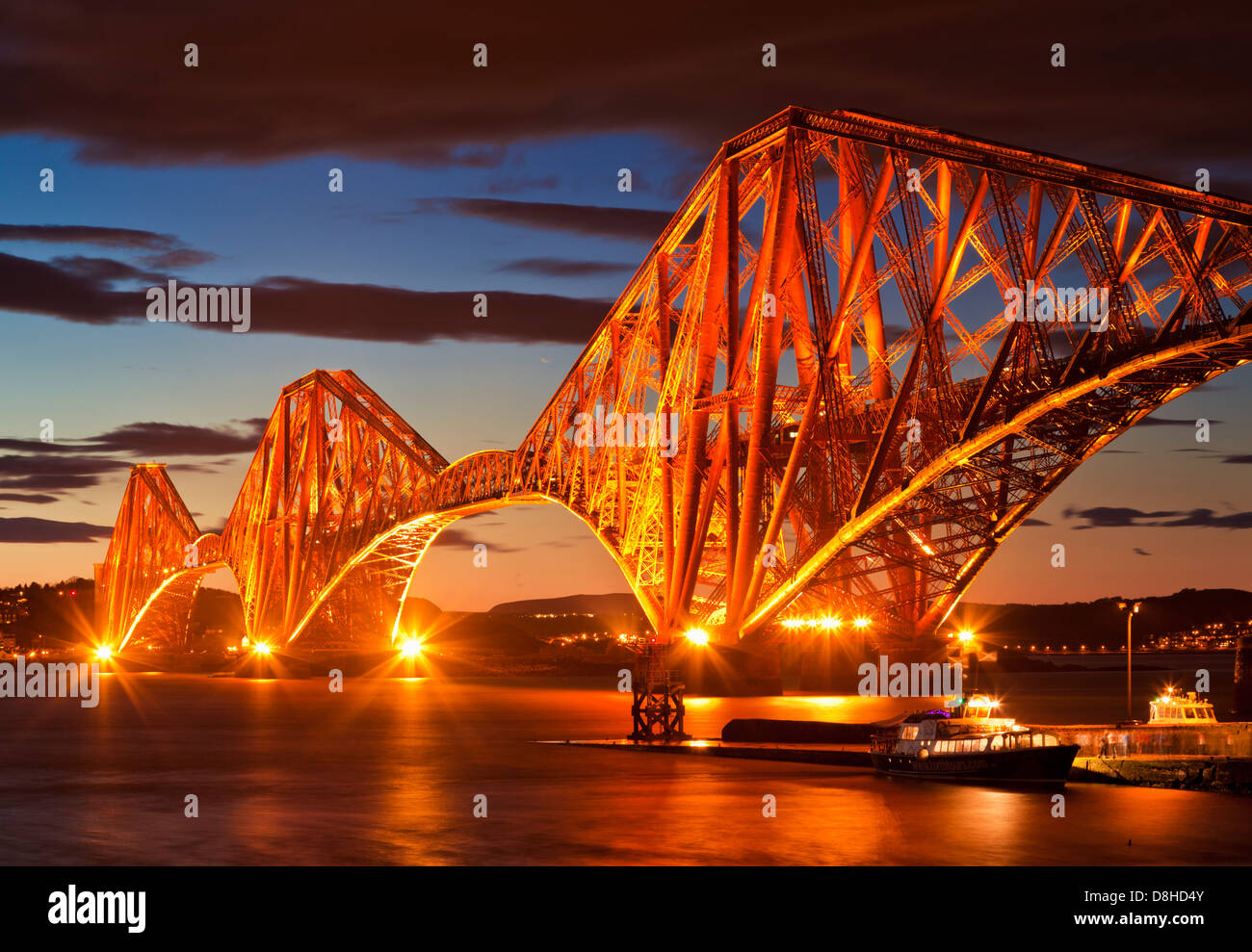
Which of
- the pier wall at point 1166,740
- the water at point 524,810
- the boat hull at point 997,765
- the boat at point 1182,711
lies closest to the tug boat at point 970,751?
the boat hull at point 997,765

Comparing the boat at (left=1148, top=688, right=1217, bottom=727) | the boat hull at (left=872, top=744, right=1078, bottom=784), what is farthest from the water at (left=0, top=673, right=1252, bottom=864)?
the boat at (left=1148, top=688, right=1217, bottom=727)

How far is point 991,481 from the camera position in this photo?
7294 centimetres

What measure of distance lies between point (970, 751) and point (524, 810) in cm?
1454

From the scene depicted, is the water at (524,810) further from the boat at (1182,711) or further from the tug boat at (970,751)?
the boat at (1182,711)

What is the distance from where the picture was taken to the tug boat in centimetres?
4881

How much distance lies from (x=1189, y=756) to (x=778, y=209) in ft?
109

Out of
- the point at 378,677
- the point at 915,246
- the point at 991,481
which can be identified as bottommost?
the point at 378,677

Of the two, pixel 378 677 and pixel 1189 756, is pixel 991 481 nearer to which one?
pixel 1189 756

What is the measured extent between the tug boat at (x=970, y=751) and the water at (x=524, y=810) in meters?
1.08

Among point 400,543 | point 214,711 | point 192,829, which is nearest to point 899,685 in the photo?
point 214,711

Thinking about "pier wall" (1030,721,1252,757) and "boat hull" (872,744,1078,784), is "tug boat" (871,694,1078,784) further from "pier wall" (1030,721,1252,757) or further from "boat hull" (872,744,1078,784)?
"pier wall" (1030,721,1252,757)

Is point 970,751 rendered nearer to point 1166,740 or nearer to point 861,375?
point 1166,740

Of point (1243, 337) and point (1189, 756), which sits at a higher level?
point (1243, 337)

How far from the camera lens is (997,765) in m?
Answer: 49.2
